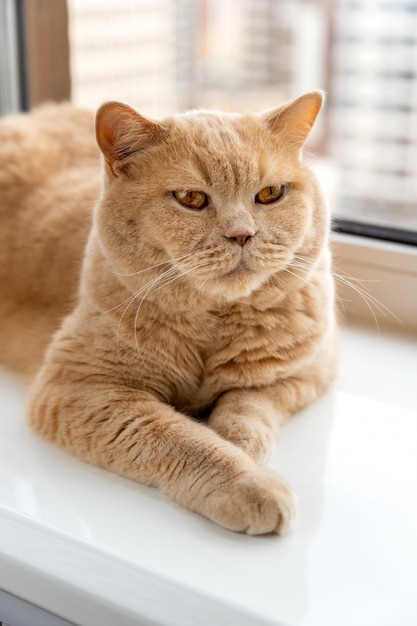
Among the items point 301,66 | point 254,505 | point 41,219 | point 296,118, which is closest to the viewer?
point 254,505

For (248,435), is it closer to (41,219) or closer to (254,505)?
(254,505)

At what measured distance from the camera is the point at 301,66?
265cm

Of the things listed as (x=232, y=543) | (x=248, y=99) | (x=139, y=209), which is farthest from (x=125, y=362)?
(x=248, y=99)

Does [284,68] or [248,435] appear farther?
[284,68]

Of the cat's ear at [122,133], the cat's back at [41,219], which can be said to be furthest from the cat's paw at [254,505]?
the cat's back at [41,219]

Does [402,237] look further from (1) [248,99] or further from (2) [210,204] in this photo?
(1) [248,99]

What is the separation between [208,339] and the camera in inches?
51.8

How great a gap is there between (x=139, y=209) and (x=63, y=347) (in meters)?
0.31

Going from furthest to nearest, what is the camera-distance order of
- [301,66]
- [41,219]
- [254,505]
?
[301,66]
[41,219]
[254,505]

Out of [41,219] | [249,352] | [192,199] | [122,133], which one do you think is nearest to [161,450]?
[249,352]

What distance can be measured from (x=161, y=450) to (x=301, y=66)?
1.84 meters

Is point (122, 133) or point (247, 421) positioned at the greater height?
point (122, 133)

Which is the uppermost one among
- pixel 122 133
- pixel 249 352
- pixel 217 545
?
pixel 122 133

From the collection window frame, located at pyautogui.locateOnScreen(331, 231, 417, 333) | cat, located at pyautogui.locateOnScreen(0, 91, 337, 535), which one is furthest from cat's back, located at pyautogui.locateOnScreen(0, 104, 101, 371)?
window frame, located at pyautogui.locateOnScreen(331, 231, 417, 333)
